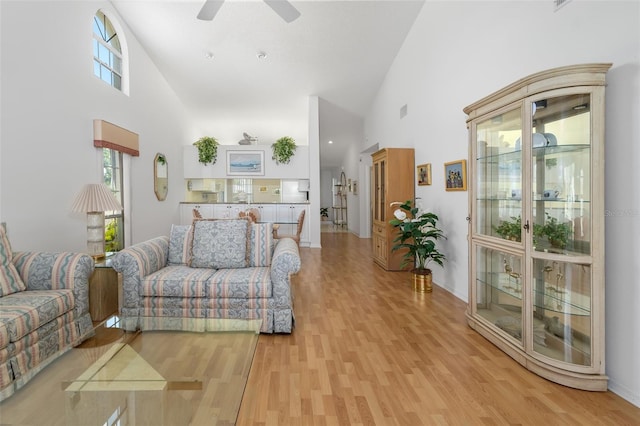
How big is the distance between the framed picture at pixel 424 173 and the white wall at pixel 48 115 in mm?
4596

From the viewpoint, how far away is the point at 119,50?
500 cm

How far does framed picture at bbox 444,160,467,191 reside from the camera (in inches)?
136

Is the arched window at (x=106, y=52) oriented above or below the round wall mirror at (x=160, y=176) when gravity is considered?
above

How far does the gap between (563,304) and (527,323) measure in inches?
9.8

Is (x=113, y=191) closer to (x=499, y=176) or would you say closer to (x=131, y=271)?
(x=131, y=271)

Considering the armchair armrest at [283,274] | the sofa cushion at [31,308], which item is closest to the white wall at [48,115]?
the sofa cushion at [31,308]

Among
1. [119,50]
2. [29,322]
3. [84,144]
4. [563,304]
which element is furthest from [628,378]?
[119,50]

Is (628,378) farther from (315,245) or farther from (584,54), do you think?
(315,245)

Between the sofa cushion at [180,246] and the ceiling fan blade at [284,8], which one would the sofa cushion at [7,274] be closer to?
the sofa cushion at [180,246]

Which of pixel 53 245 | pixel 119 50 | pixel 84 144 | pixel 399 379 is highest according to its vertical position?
pixel 119 50

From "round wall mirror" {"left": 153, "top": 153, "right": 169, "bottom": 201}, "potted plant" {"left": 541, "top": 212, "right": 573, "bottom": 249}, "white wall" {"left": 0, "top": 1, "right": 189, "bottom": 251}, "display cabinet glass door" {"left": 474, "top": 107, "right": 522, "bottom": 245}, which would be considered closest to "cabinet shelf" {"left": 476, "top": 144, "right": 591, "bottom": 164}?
"display cabinet glass door" {"left": 474, "top": 107, "right": 522, "bottom": 245}

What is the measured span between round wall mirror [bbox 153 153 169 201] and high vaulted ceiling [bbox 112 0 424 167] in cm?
179

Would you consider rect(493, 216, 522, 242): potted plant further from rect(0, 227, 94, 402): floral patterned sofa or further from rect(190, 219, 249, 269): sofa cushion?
rect(0, 227, 94, 402): floral patterned sofa

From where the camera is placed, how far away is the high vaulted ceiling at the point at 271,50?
4.64m
